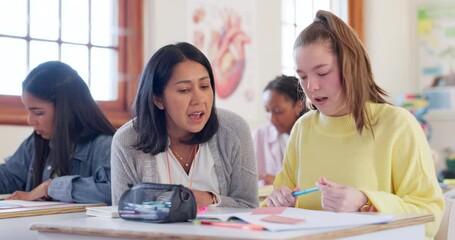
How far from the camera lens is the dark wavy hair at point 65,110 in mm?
2779

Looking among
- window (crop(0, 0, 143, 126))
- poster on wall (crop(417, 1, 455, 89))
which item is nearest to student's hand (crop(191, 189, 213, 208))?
window (crop(0, 0, 143, 126))

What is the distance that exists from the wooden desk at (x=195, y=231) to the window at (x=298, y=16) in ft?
12.1

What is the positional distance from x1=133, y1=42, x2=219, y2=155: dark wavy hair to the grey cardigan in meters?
0.03

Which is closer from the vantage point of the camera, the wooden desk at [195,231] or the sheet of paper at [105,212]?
the wooden desk at [195,231]

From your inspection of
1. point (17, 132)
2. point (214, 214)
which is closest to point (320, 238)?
point (214, 214)

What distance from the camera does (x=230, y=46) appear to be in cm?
481

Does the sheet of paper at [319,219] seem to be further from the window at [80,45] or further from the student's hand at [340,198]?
the window at [80,45]

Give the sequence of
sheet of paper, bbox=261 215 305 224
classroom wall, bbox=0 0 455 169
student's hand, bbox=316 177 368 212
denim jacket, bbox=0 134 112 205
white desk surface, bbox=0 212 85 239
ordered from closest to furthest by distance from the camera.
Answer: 1. sheet of paper, bbox=261 215 305 224
2. student's hand, bbox=316 177 368 212
3. white desk surface, bbox=0 212 85 239
4. denim jacket, bbox=0 134 112 205
5. classroom wall, bbox=0 0 455 169

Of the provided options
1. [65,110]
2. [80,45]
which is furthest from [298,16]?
[65,110]

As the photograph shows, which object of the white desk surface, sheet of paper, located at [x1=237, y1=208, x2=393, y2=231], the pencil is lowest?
the white desk surface

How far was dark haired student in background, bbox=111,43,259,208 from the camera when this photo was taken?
7.31 ft

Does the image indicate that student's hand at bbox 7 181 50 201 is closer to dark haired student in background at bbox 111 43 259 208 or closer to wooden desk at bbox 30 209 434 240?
dark haired student in background at bbox 111 43 259 208

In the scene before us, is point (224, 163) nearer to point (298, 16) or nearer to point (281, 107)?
point (281, 107)

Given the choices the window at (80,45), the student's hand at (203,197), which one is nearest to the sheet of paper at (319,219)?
the student's hand at (203,197)
